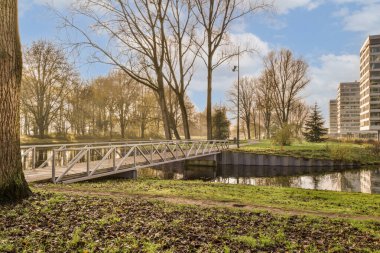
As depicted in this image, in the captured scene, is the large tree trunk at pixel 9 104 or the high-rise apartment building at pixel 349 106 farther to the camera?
the high-rise apartment building at pixel 349 106

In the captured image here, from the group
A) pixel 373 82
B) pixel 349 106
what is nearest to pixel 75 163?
pixel 373 82

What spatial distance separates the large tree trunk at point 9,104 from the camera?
7164mm

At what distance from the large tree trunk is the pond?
50.8 ft

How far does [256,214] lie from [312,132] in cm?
4827

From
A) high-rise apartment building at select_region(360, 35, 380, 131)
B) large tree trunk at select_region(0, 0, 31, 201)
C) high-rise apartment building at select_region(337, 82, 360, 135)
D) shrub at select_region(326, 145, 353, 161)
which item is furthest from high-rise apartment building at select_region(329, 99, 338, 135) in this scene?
large tree trunk at select_region(0, 0, 31, 201)

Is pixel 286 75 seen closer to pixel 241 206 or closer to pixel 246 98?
pixel 246 98

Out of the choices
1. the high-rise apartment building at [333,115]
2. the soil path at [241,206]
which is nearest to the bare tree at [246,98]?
the soil path at [241,206]

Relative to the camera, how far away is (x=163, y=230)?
19.0 ft

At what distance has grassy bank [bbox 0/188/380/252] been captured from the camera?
5.06 m

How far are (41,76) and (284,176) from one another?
37.6 meters

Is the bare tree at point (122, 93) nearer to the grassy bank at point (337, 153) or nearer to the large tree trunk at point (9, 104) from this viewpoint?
the grassy bank at point (337, 153)

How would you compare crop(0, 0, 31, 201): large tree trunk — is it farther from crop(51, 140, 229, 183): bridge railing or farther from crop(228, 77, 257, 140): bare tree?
crop(228, 77, 257, 140): bare tree

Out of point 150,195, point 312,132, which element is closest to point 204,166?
point 150,195

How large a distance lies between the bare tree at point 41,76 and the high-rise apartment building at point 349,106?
12960 cm
